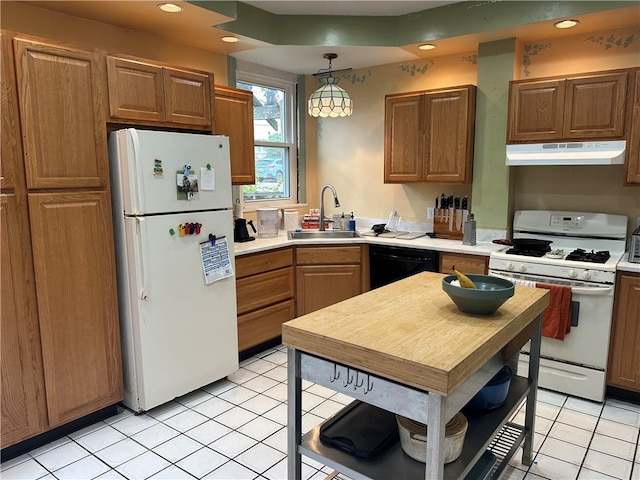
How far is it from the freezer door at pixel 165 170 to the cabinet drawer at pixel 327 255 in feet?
3.50

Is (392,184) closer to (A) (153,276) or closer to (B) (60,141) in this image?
(A) (153,276)

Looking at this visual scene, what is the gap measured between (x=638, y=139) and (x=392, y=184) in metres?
2.02

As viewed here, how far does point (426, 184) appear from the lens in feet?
13.6

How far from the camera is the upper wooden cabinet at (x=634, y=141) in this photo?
9.30 feet

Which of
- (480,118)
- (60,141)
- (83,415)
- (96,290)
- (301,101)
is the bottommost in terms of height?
(83,415)

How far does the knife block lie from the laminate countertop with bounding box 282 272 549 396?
1853mm

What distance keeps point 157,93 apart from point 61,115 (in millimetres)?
577

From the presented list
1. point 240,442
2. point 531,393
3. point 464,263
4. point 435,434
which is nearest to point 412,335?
point 435,434

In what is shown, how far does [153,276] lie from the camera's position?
2.58m

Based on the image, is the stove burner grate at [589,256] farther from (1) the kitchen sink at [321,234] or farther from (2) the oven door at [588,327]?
(1) the kitchen sink at [321,234]

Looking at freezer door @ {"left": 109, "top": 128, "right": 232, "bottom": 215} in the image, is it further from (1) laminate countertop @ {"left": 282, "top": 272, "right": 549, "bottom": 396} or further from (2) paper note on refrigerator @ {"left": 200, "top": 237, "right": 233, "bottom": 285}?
(1) laminate countertop @ {"left": 282, "top": 272, "right": 549, "bottom": 396}

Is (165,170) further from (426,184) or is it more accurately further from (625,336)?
(625,336)

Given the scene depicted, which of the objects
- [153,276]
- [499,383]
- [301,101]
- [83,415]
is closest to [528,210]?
[499,383]

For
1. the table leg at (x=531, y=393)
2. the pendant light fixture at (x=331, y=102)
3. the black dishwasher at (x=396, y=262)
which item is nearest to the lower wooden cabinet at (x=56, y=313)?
the pendant light fixture at (x=331, y=102)
